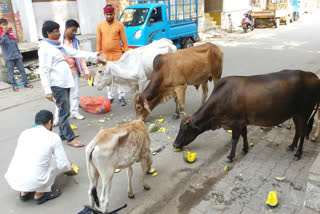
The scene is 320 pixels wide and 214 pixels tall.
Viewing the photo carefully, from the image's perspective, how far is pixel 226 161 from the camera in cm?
444

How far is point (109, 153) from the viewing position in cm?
303

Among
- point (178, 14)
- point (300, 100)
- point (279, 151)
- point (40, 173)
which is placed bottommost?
point (279, 151)

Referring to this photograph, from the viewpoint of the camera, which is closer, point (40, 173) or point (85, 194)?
point (40, 173)

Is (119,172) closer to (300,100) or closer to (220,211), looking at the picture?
(220,211)

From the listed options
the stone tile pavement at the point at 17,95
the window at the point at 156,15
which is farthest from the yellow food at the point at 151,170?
the window at the point at 156,15

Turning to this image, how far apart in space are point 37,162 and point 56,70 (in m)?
1.66

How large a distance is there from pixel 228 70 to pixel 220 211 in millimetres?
7008

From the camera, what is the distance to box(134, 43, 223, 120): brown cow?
216 inches

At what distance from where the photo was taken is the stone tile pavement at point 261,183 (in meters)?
3.42

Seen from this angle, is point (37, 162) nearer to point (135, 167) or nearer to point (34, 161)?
point (34, 161)

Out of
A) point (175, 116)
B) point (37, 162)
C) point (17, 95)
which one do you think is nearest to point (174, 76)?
point (175, 116)

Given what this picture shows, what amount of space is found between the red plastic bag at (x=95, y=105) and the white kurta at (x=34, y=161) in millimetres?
2847

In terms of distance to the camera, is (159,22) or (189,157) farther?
(159,22)

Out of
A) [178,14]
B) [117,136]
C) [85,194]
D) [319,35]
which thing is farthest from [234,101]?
[319,35]
